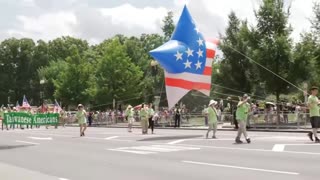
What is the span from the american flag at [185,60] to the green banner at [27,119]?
23.1m

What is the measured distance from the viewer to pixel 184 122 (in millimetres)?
41500

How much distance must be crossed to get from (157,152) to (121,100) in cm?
4102

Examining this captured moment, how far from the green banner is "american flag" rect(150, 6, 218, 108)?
23077 mm

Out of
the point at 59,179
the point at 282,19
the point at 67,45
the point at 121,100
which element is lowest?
the point at 59,179

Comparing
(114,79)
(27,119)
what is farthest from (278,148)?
(114,79)

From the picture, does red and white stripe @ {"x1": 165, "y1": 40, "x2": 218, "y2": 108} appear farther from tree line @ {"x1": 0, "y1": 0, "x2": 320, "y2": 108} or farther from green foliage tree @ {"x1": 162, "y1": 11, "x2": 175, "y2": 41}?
green foliage tree @ {"x1": 162, "y1": 11, "x2": 175, "y2": 41}

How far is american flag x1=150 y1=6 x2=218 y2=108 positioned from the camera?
83.7 feet

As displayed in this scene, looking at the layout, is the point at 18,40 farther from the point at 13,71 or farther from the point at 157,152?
the point at 157,152

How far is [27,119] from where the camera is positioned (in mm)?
46000

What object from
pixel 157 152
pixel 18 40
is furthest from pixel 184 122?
pixel 18 40

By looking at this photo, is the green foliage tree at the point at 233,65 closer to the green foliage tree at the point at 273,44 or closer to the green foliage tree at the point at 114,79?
the green foliage tree at the point at 273,44

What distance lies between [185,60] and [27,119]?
2421cm

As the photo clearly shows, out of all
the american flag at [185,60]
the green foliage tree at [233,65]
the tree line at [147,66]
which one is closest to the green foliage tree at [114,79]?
the tree line at [147,66]

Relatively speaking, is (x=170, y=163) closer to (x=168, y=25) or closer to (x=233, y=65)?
(x=233, y=65)
